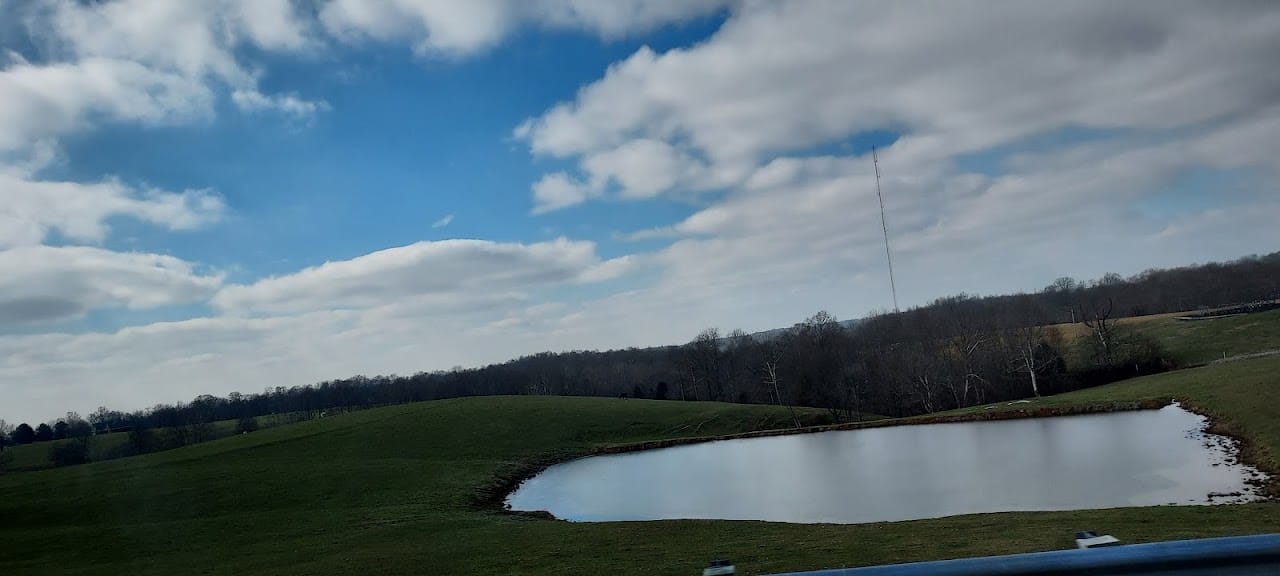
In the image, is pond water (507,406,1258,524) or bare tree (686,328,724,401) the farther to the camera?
bare tree (686,328,724,401)

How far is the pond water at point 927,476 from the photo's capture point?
18234 millimetres

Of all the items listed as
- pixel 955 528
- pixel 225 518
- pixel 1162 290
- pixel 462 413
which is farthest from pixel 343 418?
pixel 1162 290

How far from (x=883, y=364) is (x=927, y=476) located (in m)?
45.5

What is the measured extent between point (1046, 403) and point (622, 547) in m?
37.1

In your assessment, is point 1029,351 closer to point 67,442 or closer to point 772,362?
point 772,362

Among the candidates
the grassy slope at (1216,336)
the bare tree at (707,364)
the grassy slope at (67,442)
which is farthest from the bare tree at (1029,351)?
the grassy slope at (67,442)

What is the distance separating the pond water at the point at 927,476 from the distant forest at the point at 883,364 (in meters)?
22.5

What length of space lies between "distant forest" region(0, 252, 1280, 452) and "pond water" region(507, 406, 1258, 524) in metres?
22.5

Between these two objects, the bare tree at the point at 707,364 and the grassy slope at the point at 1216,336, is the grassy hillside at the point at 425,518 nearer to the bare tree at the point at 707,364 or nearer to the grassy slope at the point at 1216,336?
the grassy slope at the point at 1216,336

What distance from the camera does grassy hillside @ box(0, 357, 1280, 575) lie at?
508 inches

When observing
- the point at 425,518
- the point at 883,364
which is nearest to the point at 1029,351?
the point at 883,364

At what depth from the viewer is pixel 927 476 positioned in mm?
23891

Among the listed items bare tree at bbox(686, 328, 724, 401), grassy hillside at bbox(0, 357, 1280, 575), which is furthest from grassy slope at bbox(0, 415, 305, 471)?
bare tree at bbox(686, 328, 724, 401)

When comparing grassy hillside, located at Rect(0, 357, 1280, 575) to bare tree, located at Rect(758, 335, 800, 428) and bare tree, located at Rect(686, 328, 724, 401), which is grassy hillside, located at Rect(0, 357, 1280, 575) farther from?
bare tree, located at Rect(686, 328, 724, 401)
